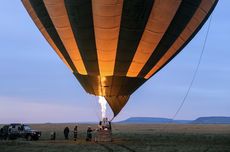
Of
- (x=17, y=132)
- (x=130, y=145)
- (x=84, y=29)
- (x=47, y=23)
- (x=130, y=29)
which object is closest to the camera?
(x=130, y=29)

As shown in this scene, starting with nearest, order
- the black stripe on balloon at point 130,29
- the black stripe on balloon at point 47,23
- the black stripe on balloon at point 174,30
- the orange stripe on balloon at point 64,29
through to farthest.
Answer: the black stripe on balloon at point 130,29 → the black stripe on balloon at point 174,30 → the orange stripe on balloon at point 64,29 → the black stripe on balloon at point 47,23

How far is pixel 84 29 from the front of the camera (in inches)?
1026

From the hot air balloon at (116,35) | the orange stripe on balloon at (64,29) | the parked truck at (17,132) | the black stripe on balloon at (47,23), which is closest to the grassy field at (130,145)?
the parked truck at (17,132)

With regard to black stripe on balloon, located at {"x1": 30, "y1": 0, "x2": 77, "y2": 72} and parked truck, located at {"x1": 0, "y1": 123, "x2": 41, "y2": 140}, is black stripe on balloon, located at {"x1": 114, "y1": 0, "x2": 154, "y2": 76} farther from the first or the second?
parked truck, located at {"x1": 0, "y1": 123, "x2": 41, "y2": 140}

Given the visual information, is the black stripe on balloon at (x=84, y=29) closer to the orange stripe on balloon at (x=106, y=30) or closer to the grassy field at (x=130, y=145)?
the orange stripe on balloon at (x=106, y=30)

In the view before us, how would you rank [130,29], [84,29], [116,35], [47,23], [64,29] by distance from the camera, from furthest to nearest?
[47,23] < [64,29] < [84,29] < [116,35] < [130,29]

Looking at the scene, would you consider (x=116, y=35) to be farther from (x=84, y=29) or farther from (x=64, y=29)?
(x=64, y=29)

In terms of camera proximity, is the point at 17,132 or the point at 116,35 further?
the point at 17,132

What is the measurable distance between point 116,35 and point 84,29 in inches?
71.5

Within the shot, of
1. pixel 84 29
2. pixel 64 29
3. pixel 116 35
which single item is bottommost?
pixel 116 35

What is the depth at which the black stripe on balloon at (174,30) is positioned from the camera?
83.9ft

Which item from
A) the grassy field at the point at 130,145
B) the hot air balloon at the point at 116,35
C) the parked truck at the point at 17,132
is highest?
the hot air balloon at the point at 116,35

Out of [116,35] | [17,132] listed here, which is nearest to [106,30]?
[116,35]

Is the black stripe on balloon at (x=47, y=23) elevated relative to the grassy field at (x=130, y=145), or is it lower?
elevated
